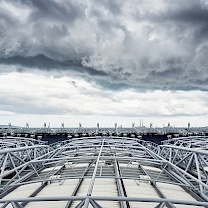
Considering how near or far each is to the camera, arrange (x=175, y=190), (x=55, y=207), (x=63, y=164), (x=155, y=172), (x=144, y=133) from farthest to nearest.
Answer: (x=144, y=133)
(x=63, y=164)
(x=155, y=172)
(x=175, y=190)
(x=55, y=207)

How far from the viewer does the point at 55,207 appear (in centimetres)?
1248

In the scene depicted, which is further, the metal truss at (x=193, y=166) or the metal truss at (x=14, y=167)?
the metal truss at (x=14, y=167)

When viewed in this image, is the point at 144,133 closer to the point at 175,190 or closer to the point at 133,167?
the point at 133,167

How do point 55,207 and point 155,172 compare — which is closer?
point 55,207

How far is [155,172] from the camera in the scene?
21.6 meters

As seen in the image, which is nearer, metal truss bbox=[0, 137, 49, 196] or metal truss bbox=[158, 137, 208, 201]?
metal truss bbox=[158, 137, 208, 201]

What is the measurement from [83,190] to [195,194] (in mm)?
7124

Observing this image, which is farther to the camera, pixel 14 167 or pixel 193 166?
pixel 193 166

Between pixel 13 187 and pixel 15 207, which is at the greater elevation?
pixel 15 207

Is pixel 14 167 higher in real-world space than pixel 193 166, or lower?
higher

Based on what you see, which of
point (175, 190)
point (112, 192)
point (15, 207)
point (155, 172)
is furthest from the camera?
point (155, 172)

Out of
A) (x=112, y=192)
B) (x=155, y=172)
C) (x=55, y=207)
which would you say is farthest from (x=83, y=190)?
(x=155, y=172)

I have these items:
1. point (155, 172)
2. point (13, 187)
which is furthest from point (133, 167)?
point (13, 187)

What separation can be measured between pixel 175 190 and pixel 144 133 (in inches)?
3017
